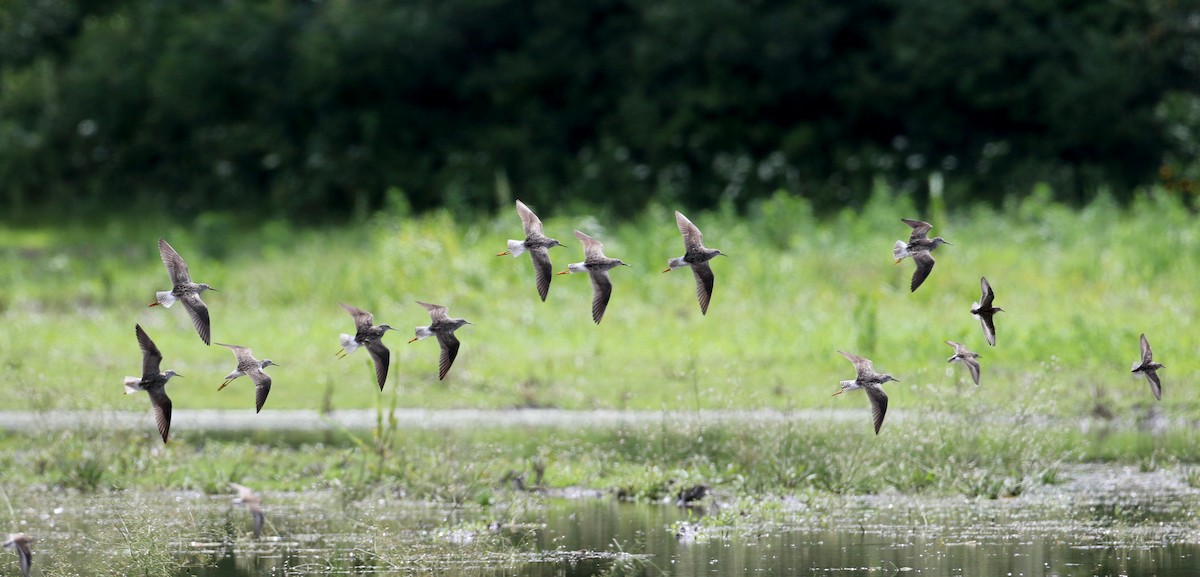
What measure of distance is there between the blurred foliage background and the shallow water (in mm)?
15474

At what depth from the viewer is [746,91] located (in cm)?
3309

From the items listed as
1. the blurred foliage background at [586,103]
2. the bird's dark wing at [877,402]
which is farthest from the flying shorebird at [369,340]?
the blurred foliage background at [586,103]

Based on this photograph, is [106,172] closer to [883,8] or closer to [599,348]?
[883,8]

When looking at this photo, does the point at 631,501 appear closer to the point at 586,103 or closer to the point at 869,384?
the point at 869,384

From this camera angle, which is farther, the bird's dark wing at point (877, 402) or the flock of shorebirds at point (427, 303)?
the bird's dark wing at point (877, 402)

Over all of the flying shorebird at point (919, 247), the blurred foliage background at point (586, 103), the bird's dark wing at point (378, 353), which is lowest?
the bird's dark wing at point (378, 353)

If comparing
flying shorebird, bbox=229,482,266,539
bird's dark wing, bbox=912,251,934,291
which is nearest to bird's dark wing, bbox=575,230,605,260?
bird's dark wing, bbox=912,251,934,291

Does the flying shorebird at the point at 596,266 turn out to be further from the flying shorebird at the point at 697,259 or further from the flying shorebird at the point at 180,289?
the flying shorebird at the point at 180,289

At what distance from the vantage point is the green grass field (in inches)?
637

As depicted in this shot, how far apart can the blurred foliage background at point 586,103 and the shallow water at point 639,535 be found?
609 inches

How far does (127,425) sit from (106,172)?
1035 inches

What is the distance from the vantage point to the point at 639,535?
36.7 ft

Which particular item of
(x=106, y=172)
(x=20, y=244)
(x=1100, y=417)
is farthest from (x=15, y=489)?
(x=106, y=172)

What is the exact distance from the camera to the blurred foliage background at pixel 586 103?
3092cm
